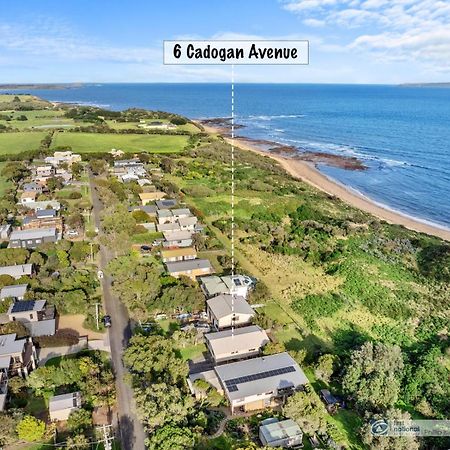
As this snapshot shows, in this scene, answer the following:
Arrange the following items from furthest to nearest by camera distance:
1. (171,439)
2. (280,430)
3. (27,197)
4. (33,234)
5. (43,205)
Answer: (27,197) < (43,205) < (33,234) < (280,430) < (171,439)

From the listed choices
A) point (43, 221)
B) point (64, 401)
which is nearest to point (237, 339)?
point (64, 401)

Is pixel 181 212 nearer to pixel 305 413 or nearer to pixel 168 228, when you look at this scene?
pixel 168 228

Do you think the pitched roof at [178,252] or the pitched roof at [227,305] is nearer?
the pitched roof at [227,305]

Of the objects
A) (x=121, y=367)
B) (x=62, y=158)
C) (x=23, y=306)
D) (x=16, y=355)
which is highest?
(x=62, y=158)

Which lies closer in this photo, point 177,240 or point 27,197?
point 177,240

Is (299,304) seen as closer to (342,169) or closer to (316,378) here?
(316,378)

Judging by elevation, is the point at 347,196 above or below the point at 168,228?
below

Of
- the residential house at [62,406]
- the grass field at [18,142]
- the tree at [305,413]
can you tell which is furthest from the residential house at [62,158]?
the tree at [305,413]

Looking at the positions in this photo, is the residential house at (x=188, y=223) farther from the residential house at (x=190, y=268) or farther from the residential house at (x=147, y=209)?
the residential house at (x=190, y=268)
